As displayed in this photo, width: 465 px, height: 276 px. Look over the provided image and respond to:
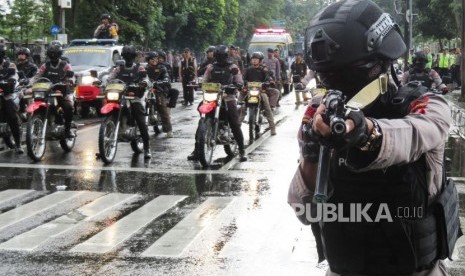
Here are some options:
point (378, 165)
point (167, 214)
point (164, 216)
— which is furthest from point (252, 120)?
point (378, 165)

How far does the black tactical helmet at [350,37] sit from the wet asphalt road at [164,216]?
3.50 meters

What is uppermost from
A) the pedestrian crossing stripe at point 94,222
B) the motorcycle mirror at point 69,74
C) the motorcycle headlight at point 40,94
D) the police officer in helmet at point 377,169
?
the police officer in helmet at point 377,169

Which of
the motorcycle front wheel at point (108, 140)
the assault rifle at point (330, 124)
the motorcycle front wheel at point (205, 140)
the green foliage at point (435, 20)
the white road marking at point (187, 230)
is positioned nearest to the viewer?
the assault rifle at point (330, 124)

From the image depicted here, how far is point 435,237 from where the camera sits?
2410 mm

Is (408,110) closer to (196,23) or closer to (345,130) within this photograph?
(345,130)

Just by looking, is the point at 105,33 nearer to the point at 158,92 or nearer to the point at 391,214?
the point at 158,92

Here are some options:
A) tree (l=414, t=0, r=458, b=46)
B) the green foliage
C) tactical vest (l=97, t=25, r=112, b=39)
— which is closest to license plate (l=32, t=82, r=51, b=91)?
tactical vest (l=97, t=25, r=112, b=39)

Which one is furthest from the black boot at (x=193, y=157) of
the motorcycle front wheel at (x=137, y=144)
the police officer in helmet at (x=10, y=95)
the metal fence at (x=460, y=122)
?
the metal fence at (x=460, y=122)

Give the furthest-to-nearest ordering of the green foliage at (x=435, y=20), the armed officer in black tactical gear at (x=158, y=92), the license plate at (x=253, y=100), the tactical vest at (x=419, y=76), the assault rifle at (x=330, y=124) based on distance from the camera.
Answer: the green foliage at (x=435, y=20)
the license plate at (x=253, y=100)
the armed officer in black tactical gear at (x=158, y=92)
the tactical vest at (x=419, y=76)
the assault rifle at (x=330, y=124)

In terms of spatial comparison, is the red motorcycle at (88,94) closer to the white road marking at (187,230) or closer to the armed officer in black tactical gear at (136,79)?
the armed officer in black tactical gear at (136,79)

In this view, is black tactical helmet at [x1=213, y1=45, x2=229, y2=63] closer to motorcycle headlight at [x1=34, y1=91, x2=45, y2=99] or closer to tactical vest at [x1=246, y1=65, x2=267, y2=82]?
motorcycle headlight at [x1=34, y1=91, x2=45, y2=99]

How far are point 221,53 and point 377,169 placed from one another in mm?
9788

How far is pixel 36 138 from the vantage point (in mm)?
11859

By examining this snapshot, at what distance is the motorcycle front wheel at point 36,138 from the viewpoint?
1156 centimetres
